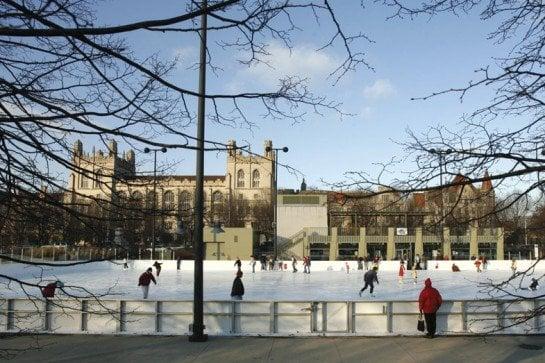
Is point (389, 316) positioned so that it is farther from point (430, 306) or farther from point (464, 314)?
point (464, 314)

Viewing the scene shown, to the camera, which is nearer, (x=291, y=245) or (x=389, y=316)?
(x=389, y=316)

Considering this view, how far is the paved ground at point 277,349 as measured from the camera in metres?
8.70

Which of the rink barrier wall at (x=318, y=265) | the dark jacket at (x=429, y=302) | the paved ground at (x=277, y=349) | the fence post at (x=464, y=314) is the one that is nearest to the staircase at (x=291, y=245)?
the rink barrier wall at (x=318, y=265)

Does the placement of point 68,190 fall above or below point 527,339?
above

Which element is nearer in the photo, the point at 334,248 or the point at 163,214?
the point at 163,214

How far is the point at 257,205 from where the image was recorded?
101750 millimetres

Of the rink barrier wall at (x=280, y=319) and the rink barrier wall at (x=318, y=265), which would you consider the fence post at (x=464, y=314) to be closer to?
the rink barrier wall at (x=280, y=319)

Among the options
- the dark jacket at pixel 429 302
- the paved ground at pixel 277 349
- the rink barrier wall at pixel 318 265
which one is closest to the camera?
the paved ground at pixel 277 349

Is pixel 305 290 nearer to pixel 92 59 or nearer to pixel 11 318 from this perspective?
pixel 11 318

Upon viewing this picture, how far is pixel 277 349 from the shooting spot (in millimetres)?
9516

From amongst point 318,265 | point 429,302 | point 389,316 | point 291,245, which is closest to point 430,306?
point 429,302

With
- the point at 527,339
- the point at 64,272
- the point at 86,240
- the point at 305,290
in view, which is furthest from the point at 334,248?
the point at 86,240

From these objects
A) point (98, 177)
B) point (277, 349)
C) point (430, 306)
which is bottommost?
point (277, 349)

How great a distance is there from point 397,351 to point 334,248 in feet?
169
